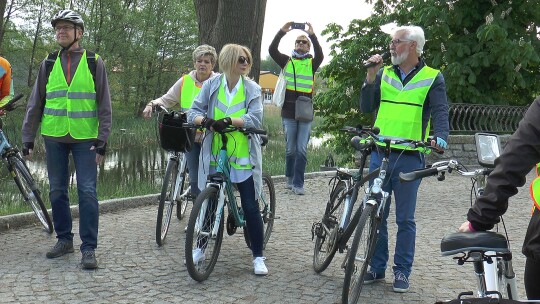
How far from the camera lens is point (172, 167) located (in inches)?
293

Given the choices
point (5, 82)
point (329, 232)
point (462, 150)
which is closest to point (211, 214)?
point (329, 232)

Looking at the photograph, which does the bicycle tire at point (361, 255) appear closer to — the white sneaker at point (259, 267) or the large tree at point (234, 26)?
the white sneaker at point (259, 267)

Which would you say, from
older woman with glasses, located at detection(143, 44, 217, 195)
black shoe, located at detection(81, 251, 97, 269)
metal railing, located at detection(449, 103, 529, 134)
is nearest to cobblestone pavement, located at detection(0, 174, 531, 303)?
black shoe, located at detection(81, 251, 97, 269)

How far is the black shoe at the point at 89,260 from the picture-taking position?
20.8ft

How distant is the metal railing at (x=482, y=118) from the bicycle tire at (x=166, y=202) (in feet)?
31.6

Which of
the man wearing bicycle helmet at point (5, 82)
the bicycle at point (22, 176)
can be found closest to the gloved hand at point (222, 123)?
the bicycle at point (22, 176)

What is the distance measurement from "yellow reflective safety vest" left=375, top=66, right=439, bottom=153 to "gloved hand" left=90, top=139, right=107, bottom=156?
2.26 metres

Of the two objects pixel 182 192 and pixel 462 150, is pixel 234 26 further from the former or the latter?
pixel 462 150

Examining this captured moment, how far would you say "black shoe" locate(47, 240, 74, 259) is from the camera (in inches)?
264

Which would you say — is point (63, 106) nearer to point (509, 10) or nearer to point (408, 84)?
point (408, 84)

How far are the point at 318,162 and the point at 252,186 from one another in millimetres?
10970

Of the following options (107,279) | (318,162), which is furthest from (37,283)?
(318,162)

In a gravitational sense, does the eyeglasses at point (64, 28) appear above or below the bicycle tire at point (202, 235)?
above

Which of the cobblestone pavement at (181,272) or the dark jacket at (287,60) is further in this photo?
the dark jacket at (287,60)
